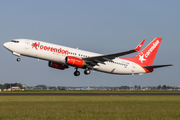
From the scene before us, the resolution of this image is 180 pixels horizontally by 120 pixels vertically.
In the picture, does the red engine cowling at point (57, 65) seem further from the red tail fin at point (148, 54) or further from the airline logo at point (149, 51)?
the airline logo at point (149, 51)

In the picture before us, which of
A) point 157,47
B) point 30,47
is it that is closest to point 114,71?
point 157,47

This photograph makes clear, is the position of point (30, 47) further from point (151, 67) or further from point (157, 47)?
point (157, 47)

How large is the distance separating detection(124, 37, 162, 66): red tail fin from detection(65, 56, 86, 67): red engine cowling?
48.9ft

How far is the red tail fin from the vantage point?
5909 cm

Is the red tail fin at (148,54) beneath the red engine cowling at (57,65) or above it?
above

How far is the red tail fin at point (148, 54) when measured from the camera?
2327 inches

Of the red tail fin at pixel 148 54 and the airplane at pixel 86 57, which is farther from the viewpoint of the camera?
the red tail fin at pixel 148 54

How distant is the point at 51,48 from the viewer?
4600 cm

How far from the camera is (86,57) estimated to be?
50625 millimetres

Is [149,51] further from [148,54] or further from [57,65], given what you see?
[57,65]
